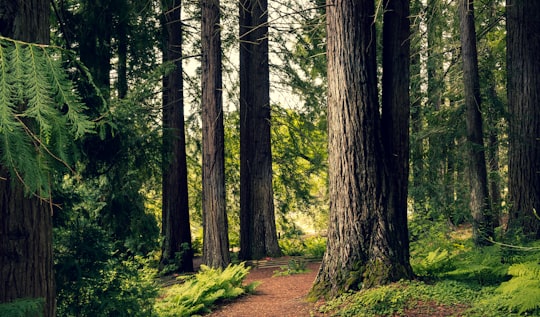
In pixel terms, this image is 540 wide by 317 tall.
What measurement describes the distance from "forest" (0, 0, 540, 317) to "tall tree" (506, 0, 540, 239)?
2 cm

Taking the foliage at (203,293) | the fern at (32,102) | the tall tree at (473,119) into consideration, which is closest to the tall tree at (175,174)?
the foliage at (203,293)

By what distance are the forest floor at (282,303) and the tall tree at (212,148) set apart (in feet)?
3.19

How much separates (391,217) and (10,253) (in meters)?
5.06

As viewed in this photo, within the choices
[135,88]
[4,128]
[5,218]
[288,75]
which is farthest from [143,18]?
[4,128]

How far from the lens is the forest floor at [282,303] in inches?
281

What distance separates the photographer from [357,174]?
26.2 feet

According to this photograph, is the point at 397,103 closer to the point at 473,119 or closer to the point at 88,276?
the point at 473,119

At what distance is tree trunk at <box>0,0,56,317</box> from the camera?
4.62m

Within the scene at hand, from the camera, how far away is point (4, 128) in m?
2.80

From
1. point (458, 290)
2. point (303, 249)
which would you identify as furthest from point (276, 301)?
point (303, 249)

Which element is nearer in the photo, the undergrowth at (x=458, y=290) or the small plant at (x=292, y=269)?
the undergrowth at (x=458, y=290)

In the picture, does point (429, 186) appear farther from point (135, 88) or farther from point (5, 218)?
point (5, 218)

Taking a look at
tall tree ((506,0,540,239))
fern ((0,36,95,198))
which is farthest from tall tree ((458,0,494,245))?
fern ((0,36,95,198))

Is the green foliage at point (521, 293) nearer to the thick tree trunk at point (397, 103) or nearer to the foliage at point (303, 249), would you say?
the thick tree trunk at point (397, 103)
